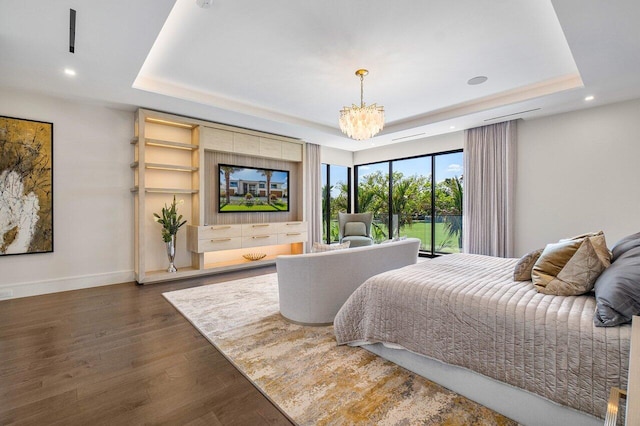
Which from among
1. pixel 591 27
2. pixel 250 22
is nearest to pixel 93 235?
pixel 250 22

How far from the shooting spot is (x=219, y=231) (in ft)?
16.3

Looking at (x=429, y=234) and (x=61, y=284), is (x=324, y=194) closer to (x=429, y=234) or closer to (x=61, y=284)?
(x=429, y=234)

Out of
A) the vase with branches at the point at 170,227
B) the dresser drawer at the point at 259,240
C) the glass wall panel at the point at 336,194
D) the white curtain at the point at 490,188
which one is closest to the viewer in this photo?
the vase with branches at the point at 170,227

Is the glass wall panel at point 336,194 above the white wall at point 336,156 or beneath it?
beneath

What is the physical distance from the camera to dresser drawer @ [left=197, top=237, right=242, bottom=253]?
188 inches

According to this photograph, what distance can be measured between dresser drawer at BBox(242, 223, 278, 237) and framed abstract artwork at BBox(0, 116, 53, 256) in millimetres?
2674

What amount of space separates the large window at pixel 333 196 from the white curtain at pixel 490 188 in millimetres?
3149

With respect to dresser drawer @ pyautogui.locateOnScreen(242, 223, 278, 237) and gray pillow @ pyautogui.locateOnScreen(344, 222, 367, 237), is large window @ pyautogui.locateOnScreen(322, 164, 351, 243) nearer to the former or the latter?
gray pillow @ pyautogui.locateOnScreen(344, 222, 367, 237)

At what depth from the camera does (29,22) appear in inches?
91.9

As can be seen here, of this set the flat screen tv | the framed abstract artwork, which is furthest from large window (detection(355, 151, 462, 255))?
the framed abstract artwork

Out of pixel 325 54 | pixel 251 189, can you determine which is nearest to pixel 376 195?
pixel 251 189

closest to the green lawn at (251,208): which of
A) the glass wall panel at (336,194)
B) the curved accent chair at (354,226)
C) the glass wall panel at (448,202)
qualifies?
the curved accent chair at (354,226)

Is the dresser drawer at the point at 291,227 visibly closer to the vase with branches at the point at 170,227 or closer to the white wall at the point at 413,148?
the vase with branches at the point at 170,227

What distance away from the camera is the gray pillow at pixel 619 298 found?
132cm
